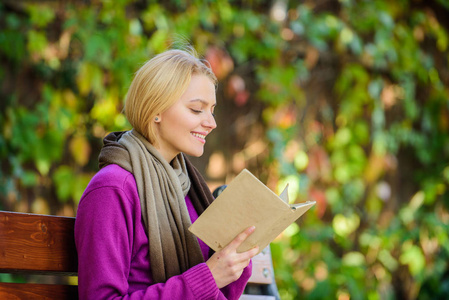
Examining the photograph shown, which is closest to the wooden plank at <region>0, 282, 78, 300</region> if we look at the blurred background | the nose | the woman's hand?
the woman's hand

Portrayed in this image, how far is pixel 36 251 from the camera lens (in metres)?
1.36

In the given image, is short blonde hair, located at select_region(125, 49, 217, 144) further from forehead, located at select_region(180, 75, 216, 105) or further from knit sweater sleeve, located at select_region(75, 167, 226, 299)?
knit sweater sleeve, located at select_region(75, 167, 226, 299)

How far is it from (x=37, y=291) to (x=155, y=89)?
560 mm

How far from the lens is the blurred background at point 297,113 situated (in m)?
3.02

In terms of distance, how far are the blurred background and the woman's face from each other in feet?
4.23

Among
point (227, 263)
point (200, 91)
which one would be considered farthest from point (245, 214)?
point (200, 91)

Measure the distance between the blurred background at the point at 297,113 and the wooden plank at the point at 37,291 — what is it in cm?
159

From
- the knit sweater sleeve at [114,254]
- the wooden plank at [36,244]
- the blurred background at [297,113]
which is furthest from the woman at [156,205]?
the blurred background at [297,113]

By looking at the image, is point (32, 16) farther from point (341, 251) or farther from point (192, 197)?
point (341, 251)

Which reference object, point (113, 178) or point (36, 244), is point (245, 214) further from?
point (36, 244)

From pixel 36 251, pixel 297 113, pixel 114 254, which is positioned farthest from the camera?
pixel 297 113

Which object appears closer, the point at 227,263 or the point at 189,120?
the point at 227,263

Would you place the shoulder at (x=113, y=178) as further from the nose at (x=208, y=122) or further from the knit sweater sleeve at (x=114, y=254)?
the nose at (x=208, y=122)

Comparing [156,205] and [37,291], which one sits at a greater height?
[156,205]
